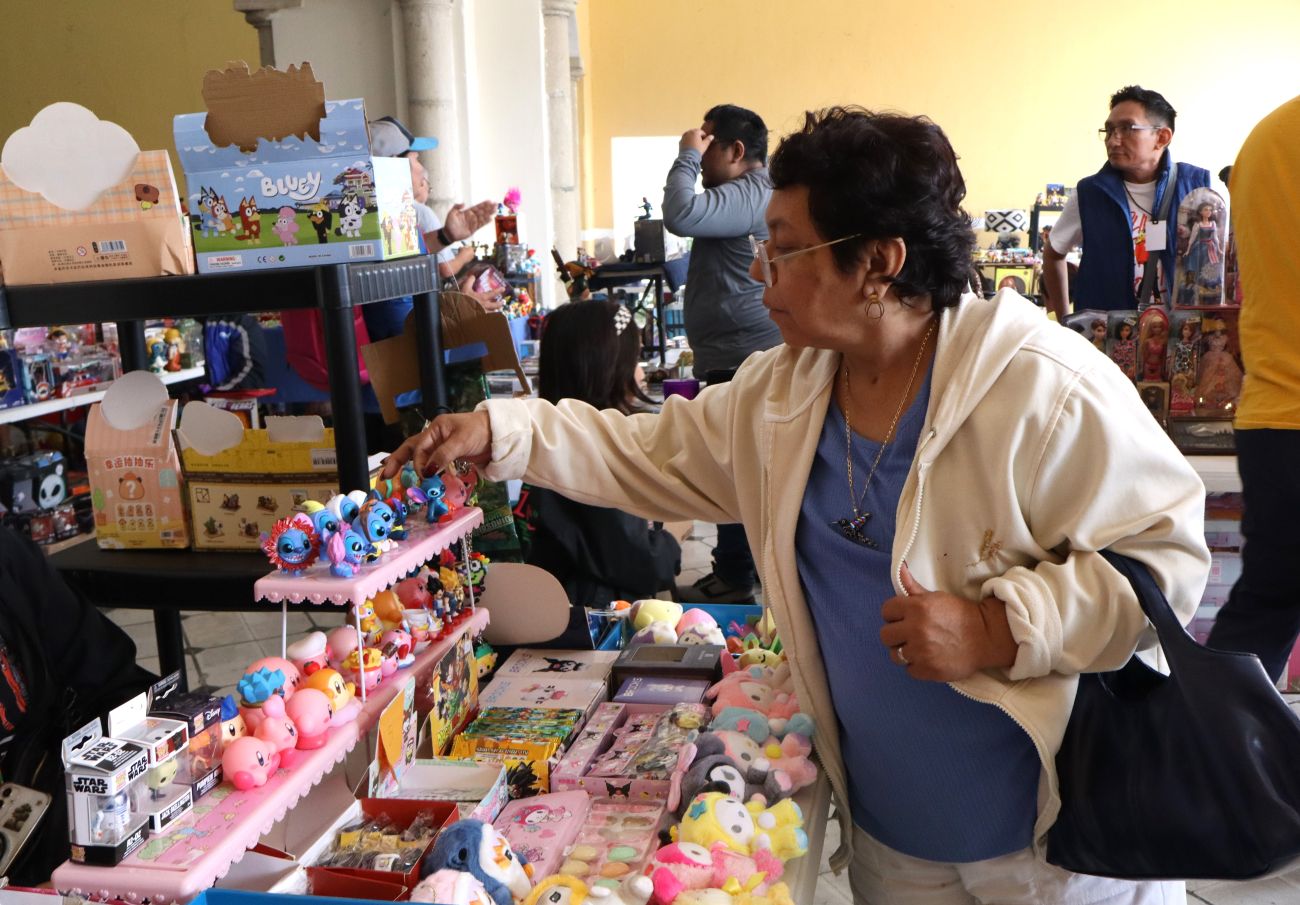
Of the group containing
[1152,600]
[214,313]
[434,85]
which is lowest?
[1152,600]

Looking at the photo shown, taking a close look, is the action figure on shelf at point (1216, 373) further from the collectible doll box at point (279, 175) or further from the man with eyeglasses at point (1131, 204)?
the collectible doll box at point (279, 175)

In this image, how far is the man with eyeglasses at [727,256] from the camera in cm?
413

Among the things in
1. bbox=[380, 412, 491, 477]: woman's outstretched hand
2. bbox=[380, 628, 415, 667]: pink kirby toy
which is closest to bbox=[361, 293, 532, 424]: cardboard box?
bbox=[380, 412, 491, 477]: woman's outstretched hand

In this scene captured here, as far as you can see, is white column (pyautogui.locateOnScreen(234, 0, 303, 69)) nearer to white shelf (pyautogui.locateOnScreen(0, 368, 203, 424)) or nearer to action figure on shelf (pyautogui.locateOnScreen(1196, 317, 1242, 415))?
white shelf (pyautogui.locateOnScreen(0, 368, 203, 424))

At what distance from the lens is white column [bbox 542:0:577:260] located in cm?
1100

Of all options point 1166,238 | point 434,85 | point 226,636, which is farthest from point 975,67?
point 226,636

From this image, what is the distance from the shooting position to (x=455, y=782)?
1.54 metres

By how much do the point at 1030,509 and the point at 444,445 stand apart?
833mm

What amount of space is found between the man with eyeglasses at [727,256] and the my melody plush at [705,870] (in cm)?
292

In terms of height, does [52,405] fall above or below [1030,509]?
below

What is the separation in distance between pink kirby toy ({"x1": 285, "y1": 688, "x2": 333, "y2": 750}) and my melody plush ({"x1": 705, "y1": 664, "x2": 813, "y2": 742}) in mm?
579

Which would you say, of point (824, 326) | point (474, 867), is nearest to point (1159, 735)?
point (824, 326)

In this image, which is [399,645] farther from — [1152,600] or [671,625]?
[1152,600]

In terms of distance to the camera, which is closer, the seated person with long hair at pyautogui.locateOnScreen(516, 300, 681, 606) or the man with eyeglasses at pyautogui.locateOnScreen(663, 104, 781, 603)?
the seated person with long hair at pyautogui.locateOnScreen(516, 300, 681, 606)
